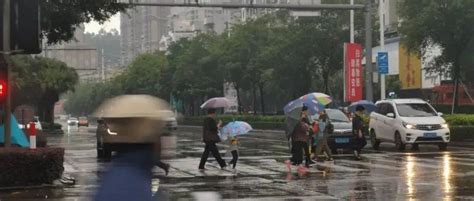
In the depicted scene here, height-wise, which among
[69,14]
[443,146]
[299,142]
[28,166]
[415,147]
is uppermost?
[69,14]

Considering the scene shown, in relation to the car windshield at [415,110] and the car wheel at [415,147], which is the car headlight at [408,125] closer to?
the car windshield at [415,110]

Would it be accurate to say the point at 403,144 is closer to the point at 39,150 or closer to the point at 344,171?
the point at 344,171

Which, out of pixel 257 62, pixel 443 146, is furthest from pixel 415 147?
pixel 257 62

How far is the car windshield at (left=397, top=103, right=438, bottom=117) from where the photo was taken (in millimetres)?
26734

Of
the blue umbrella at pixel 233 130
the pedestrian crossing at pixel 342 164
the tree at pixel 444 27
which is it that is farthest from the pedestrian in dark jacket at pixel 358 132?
the tree at pixel 444 27

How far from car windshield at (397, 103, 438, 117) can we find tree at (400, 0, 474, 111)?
297 inches

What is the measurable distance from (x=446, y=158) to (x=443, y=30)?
13228 mm

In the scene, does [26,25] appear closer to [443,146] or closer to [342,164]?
[342,164]

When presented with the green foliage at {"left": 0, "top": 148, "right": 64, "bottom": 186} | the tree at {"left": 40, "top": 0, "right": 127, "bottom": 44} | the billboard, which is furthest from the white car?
the billboard

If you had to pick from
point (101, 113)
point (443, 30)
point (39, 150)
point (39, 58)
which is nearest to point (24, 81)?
point (39, 58)

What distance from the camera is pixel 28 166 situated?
50.6 ft

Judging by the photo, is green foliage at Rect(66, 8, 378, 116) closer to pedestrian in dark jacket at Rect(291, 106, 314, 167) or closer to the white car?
the white car

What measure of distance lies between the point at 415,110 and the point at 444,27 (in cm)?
836

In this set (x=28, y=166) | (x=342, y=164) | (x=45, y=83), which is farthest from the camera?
(x=45, y=83)
